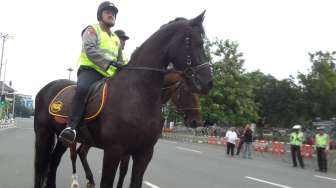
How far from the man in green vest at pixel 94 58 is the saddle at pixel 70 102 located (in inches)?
2.7

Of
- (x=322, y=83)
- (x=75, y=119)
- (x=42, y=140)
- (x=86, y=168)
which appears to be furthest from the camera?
(x=322, y=83)

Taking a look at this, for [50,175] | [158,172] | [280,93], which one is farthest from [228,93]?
[50,175]

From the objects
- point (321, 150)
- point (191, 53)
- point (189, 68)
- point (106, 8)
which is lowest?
point (321, 150)

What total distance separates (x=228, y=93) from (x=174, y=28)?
202ft

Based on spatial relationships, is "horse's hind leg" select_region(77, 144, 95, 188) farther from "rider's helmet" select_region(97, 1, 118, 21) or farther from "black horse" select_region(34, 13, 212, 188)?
"rider's helmet" select_region(97, 1, 118, 21)

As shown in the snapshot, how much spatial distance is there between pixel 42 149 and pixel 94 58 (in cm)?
190

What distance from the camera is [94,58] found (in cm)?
539

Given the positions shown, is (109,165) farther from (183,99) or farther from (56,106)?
(56,106)

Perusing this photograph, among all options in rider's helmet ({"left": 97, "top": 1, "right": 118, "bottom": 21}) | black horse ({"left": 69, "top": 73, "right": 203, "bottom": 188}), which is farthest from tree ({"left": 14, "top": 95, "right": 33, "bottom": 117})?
black horse ({"left": 69, "top": 73, "right": 203, "bottom": 188})

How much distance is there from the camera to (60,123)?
604cm

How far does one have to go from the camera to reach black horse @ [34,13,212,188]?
16.0 ft

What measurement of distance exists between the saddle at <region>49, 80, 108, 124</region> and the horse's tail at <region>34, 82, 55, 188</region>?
39 cm

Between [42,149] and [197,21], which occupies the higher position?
[197,21]

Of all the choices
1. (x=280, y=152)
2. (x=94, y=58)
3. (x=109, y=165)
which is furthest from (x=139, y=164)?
(x=280, y=152)
